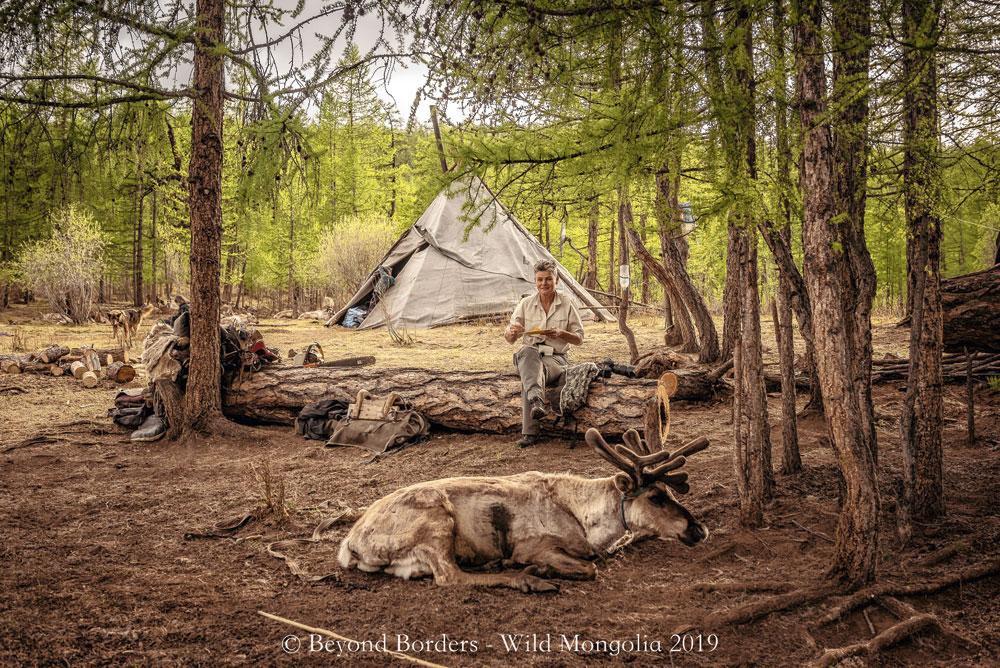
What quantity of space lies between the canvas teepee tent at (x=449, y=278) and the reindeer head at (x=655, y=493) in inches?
570

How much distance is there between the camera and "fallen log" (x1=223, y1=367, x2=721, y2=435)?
6488mm

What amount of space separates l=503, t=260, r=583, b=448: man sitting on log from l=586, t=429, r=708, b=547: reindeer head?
8.73 feet

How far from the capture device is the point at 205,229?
6.76 m

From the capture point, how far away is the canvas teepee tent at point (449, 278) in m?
18.3

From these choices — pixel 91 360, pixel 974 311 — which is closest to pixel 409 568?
pixel 974 311

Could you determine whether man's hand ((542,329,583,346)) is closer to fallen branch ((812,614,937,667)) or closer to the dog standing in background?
fallen branch ((812,614,937,667))

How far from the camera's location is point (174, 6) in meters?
4.86

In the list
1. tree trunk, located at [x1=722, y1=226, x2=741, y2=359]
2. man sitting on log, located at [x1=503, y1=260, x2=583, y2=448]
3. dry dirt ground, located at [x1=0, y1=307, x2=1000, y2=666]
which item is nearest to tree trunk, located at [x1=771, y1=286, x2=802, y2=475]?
dry dirt ground, located at [x1=0, y1=307, x2=1000, y2=666]

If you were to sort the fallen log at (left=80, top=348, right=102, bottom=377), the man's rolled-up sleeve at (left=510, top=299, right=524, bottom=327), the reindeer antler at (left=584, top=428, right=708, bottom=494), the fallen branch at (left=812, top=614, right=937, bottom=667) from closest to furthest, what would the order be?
the fallen branch at (left=812, top=614, right=937, bottom=667) < the reindeer antler at (left=584, top=428, right=708, bottom=494) < the man's rolled-up sleeve at (left=510, top=299, right=524, bottom=327) < the fallen log at (left=80, top=348, right=102, bottom=377)

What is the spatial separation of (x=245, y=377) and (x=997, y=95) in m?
7.56

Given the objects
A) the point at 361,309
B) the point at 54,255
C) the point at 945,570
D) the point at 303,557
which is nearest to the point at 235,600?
the point at 303,557

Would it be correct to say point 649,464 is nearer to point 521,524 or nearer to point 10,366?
point 521,524

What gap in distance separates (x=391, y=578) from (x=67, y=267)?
2223cm

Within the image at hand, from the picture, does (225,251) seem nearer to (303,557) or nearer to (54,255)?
(54,255)
